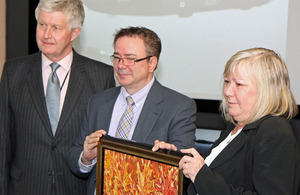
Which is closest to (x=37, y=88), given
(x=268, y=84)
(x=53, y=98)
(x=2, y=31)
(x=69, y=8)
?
(x=53, y=98)

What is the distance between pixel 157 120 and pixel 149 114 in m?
0.06

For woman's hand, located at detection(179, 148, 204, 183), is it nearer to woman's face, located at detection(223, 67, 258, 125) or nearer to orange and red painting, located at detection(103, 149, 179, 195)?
orange and red painting, located at detection(103, 149, 179, 195)

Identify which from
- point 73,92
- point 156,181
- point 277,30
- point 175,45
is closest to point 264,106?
point 156,181

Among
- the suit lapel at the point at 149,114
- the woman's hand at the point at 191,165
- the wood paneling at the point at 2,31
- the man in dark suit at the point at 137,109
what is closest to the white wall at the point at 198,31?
the wood paneling at the point at 2,31

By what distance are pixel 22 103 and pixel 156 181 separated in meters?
1.26

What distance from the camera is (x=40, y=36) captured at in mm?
2865

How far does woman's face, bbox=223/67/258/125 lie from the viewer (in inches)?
73.4

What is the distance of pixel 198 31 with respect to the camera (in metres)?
4.45

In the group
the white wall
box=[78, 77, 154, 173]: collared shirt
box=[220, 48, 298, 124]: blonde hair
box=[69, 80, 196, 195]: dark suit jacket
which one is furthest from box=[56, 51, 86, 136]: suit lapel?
the white wall

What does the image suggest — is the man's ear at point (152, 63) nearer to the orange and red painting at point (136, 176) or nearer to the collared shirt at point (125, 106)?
the collared shirt at point (125, 106)

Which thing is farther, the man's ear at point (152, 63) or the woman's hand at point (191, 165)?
the man's ear at point (152, 63)

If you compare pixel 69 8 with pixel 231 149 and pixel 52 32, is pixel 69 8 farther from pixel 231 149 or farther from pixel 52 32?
pixel 231 149

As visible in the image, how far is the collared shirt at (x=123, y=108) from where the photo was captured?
254 centimetres

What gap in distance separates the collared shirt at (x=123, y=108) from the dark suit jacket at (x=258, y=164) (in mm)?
724
